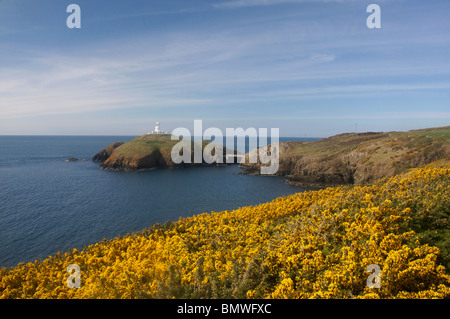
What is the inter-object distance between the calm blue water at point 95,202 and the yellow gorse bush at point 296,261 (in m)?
17.0

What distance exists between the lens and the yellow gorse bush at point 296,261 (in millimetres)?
7961

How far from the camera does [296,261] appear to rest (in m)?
9.59

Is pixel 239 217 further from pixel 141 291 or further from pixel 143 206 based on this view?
pixel 143 206

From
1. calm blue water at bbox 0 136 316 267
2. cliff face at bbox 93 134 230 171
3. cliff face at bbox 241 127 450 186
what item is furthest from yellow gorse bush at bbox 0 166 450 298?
cliff face at bbox 93 134 230 171

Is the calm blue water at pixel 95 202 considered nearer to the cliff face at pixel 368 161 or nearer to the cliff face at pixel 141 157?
the cliff face at pixel 368 161

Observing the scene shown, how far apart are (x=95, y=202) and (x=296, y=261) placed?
4571 cm

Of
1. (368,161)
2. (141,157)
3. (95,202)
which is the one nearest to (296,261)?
(95,202)

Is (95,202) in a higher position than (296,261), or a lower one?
lower

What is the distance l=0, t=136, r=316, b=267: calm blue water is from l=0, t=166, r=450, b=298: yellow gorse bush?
17.0 metres

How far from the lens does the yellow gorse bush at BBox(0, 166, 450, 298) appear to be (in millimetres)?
7961

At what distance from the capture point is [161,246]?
14.0m

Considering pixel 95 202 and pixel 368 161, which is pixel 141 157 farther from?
pixel 368 161
